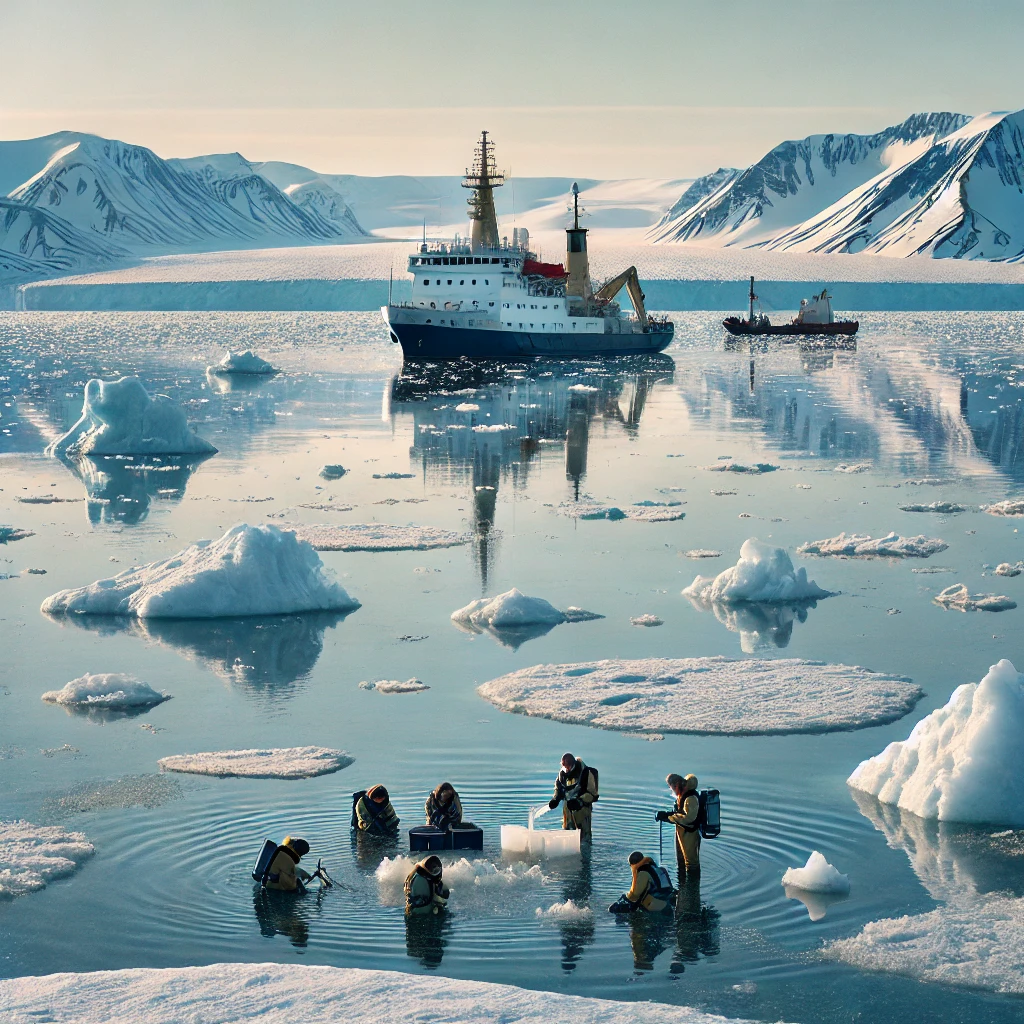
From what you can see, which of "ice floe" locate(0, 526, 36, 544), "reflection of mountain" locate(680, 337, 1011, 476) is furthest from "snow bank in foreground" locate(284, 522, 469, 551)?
"reflection of mountain" locate(680, 337, 1011, 476)

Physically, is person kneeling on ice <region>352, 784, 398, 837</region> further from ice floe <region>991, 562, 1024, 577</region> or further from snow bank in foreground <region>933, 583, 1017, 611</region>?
ice floe <region>991, 562, 1024, 577</region>

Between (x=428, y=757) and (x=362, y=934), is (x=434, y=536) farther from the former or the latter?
(x=362, y=934)

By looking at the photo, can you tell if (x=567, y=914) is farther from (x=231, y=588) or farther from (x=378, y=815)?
(x=231, y=588)

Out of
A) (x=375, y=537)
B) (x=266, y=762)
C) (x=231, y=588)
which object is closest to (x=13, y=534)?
(x=375, y=537)

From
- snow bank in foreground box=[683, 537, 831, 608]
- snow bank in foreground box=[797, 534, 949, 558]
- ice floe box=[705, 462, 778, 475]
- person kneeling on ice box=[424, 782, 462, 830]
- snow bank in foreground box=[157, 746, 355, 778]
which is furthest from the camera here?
ice floe box=[705, 462, 778, 475]

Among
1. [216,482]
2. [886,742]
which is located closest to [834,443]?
[216,482]

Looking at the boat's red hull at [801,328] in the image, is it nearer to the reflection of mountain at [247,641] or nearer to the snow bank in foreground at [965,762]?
the reflection of mountain at [247,641]

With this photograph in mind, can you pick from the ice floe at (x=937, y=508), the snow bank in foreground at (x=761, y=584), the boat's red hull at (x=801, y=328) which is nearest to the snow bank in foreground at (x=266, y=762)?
the snow bank in foreground at (x=761, y=584)
